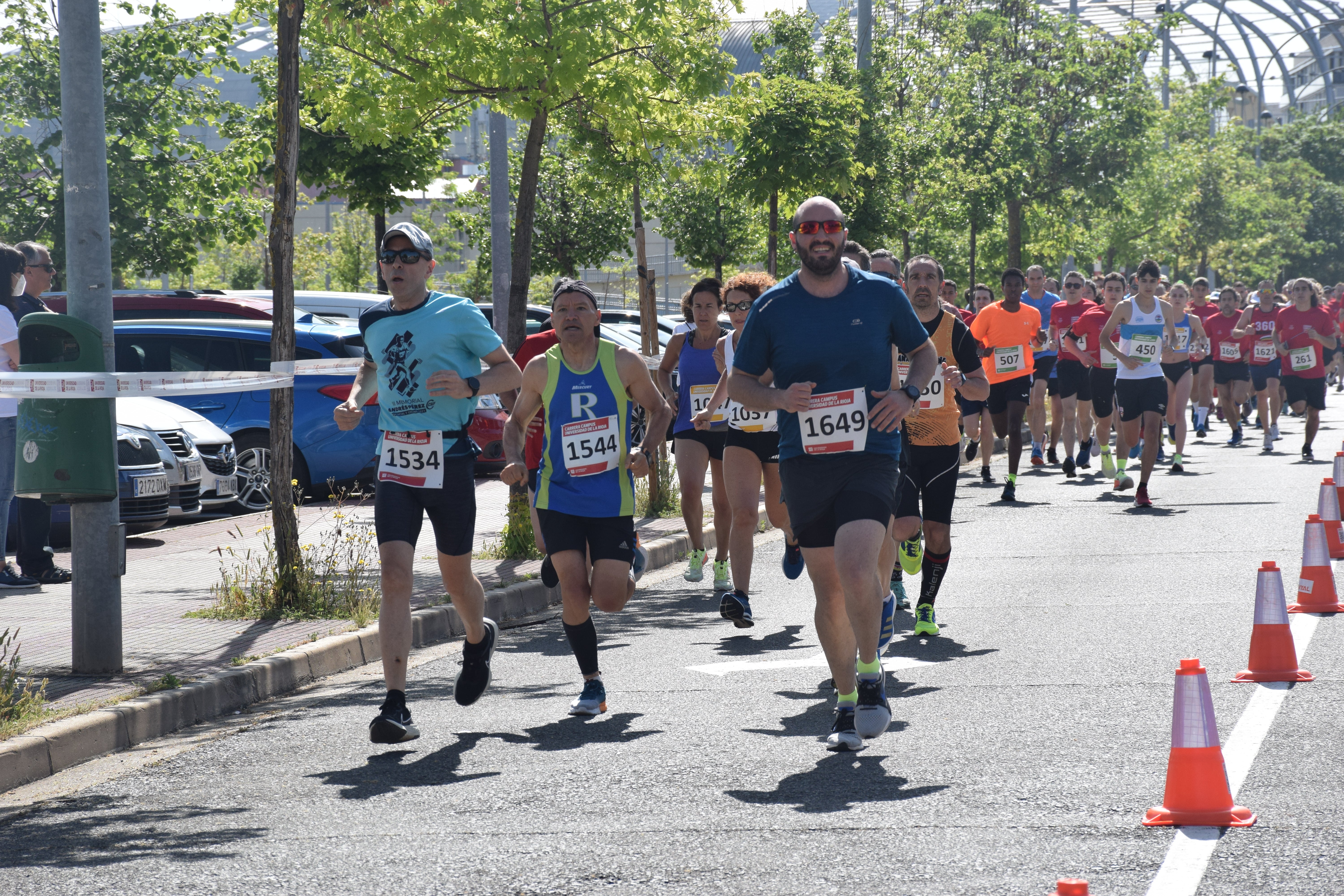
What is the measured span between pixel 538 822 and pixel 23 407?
3762 mm

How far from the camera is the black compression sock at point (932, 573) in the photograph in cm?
→ 841

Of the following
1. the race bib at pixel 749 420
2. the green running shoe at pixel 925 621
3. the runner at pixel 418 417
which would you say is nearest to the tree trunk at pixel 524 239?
the race bib at pixel 749 420

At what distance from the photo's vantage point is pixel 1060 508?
1460cm

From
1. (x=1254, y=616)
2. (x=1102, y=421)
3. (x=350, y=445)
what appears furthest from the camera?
(x=1102, y=421)

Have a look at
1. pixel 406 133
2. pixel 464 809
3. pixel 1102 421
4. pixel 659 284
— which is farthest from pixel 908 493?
pixel 659 284

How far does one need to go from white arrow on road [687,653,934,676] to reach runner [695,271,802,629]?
2.96ft

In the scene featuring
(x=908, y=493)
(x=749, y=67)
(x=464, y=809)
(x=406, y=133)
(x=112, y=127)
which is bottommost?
(x=464, y=809)

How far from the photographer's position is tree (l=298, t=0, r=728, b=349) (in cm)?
1127

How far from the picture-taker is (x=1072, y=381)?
707 inches

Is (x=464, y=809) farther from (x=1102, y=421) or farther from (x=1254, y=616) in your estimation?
(x=1102, y=421)

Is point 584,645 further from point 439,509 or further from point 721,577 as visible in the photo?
point 721,577

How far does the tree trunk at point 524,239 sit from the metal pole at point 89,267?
4458 mm

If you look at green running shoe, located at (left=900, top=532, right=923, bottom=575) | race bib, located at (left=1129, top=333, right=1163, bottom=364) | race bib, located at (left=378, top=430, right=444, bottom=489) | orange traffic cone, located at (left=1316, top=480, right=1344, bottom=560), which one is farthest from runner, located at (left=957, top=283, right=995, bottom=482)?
race bib, located at (left=378, top=430, right=444, bottom=489)

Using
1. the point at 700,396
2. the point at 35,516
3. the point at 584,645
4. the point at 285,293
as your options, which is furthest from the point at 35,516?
the point at 584,645
